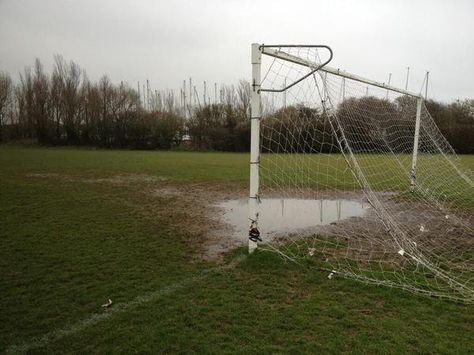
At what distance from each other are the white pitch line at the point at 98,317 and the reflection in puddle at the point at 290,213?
2665mm

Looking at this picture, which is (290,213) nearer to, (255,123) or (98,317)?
(255,123)

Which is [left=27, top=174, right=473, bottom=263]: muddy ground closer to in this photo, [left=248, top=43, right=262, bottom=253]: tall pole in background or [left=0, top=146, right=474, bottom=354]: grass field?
[left=0, top=146, right=474, bottom=354]: grass field

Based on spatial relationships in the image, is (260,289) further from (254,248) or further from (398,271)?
(398,271)

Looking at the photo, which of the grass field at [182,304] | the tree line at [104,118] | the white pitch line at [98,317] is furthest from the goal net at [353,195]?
the tree line at [104,118]

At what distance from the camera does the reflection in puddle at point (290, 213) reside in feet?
24.9

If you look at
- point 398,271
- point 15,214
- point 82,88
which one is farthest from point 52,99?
point 398,271

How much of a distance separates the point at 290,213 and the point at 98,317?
230 inches

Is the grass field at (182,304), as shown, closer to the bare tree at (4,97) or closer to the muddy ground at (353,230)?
the muddy ground at (353,230)

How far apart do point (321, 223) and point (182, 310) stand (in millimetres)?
4624

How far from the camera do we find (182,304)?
398cm

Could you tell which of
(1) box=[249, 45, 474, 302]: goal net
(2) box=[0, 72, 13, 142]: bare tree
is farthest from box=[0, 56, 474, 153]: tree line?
(1) box=[249, 45, 474, 302]: goal net

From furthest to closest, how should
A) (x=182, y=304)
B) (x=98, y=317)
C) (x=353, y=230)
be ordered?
(x=353, y=230), (x=182, y=304), (x=98, y=317)

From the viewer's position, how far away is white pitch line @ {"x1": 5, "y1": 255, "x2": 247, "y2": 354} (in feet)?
10.5

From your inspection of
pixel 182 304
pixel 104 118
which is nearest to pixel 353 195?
pixel 182 304
